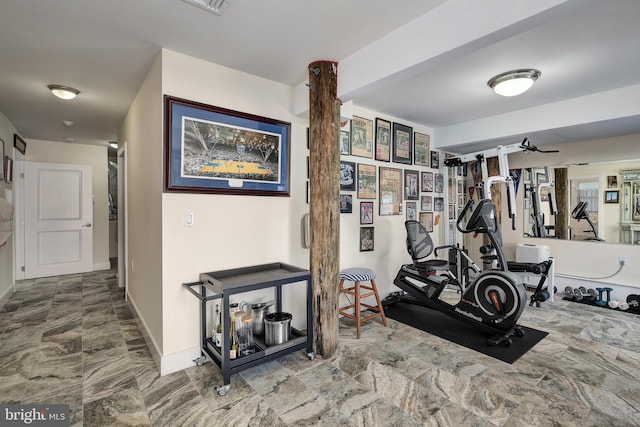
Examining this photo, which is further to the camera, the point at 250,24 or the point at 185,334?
the point at 185,334

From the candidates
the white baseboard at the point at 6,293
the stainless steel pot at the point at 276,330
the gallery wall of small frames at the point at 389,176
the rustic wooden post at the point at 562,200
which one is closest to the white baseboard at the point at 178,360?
the stainless steel pot at the point at 276,330

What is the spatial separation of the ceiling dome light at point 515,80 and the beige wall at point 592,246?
242 centimetres

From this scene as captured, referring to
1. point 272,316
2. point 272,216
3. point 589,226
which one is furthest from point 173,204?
point 589,226

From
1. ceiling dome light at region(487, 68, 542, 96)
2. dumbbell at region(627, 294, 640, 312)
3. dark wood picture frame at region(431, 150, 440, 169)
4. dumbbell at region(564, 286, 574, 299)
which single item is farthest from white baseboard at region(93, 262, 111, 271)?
dumbbell at region(627, 294, 640, 312)

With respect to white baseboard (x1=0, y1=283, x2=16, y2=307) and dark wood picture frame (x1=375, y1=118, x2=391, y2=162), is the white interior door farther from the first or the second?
dark wood picture frame (x1=375, y1=118, x2=391, y2=162)

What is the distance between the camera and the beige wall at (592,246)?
4.02 metres

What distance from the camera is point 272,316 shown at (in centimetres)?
254

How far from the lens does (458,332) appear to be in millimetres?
3100

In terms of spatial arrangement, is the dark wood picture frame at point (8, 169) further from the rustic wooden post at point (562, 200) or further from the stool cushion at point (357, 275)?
the rustic wooden post at point (562, 200)

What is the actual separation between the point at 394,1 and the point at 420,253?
8.60 feet

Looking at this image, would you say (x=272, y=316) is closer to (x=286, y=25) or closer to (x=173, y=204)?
(x=173, y=204)

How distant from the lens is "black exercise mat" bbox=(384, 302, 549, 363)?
2694mm

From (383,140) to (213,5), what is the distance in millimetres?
2585

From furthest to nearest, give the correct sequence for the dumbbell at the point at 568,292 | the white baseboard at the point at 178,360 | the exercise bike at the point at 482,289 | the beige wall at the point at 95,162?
the beige wall at the point at 95,162 → the dumbbell at the point at 568,292 → the exercise bike at the point at 482,289 → the white baseboard at the point at 178,360
